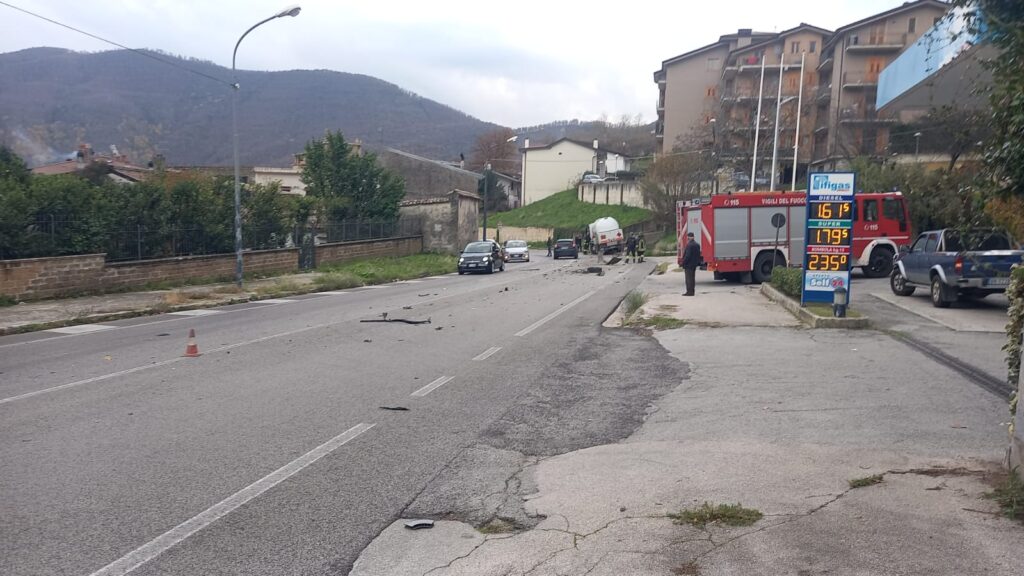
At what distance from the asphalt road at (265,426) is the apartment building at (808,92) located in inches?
1629

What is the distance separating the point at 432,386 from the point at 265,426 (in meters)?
2.47

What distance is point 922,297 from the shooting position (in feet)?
63.4

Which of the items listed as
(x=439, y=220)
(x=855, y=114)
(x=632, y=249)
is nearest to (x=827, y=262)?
(x=632, y=249)

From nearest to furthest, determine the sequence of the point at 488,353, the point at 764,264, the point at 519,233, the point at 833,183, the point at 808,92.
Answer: the point at 488,353, the point at 833,183, the point at 764,264, the point at 808,92, the point at 519,233

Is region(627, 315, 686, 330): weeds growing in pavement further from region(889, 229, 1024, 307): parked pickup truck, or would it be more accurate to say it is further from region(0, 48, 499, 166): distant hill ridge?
region(0, 48, 499, 166): distant hill ridge

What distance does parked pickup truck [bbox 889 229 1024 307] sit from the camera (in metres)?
15.8

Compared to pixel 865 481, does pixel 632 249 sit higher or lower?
higher

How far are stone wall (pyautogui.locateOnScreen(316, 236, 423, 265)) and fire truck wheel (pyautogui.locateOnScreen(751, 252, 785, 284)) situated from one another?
1971cm

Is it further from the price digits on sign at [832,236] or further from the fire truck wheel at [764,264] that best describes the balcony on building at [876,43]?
the price digits on sign at [832,236]

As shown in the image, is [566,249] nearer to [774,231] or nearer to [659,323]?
[774,231]

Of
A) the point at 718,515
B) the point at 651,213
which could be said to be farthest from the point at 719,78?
the point at 718,515

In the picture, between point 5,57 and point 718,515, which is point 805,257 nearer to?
point 718,515

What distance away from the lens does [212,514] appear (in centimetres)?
515

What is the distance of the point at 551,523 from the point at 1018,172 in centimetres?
405
